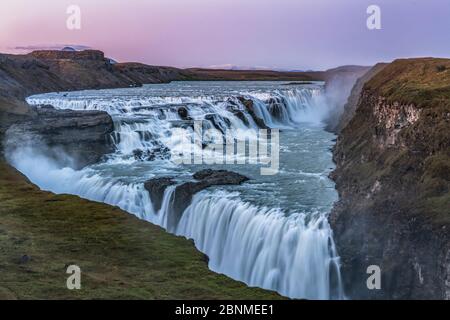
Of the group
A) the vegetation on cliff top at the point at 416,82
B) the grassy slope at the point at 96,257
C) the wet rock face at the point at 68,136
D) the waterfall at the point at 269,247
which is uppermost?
the vegetation on cliff top at the point at 416,82

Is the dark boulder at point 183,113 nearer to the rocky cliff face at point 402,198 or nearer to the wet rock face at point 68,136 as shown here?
the wet rock face at point 68,136

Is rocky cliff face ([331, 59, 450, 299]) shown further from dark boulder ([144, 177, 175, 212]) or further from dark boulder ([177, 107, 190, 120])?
dark boulder ([177, 107, 190, 120])

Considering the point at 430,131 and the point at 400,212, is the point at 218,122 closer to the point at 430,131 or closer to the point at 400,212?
the point at 430,131

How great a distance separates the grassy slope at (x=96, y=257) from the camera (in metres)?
14.2

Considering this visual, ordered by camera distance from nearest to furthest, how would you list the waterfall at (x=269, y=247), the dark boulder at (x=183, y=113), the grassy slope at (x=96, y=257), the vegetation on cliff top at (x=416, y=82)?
the grassy slope at (x=96, y=257)
the waterfall at (x=269, y=247)
the vegetation on cliff top at (x=416, y=82)
the dark boulder at (x=183, y=113)

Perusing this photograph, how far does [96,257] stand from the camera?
56.2 ft

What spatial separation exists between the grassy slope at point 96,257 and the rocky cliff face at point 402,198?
17.5ft

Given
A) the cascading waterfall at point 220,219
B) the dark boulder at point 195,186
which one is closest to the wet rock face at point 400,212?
the cascading waterfall at point 220,219

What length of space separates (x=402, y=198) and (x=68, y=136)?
28.0 m

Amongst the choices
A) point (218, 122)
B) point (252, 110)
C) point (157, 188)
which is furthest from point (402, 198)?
point (252, 110)

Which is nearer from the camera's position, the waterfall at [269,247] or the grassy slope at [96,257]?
the grassy slope at [96,257]

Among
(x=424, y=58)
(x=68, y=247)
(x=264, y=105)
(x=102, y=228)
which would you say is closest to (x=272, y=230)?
(x=102, y=228)

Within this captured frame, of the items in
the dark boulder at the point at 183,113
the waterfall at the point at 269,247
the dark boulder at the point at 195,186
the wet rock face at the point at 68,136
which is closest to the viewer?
the waterfall at the point at 269,247
